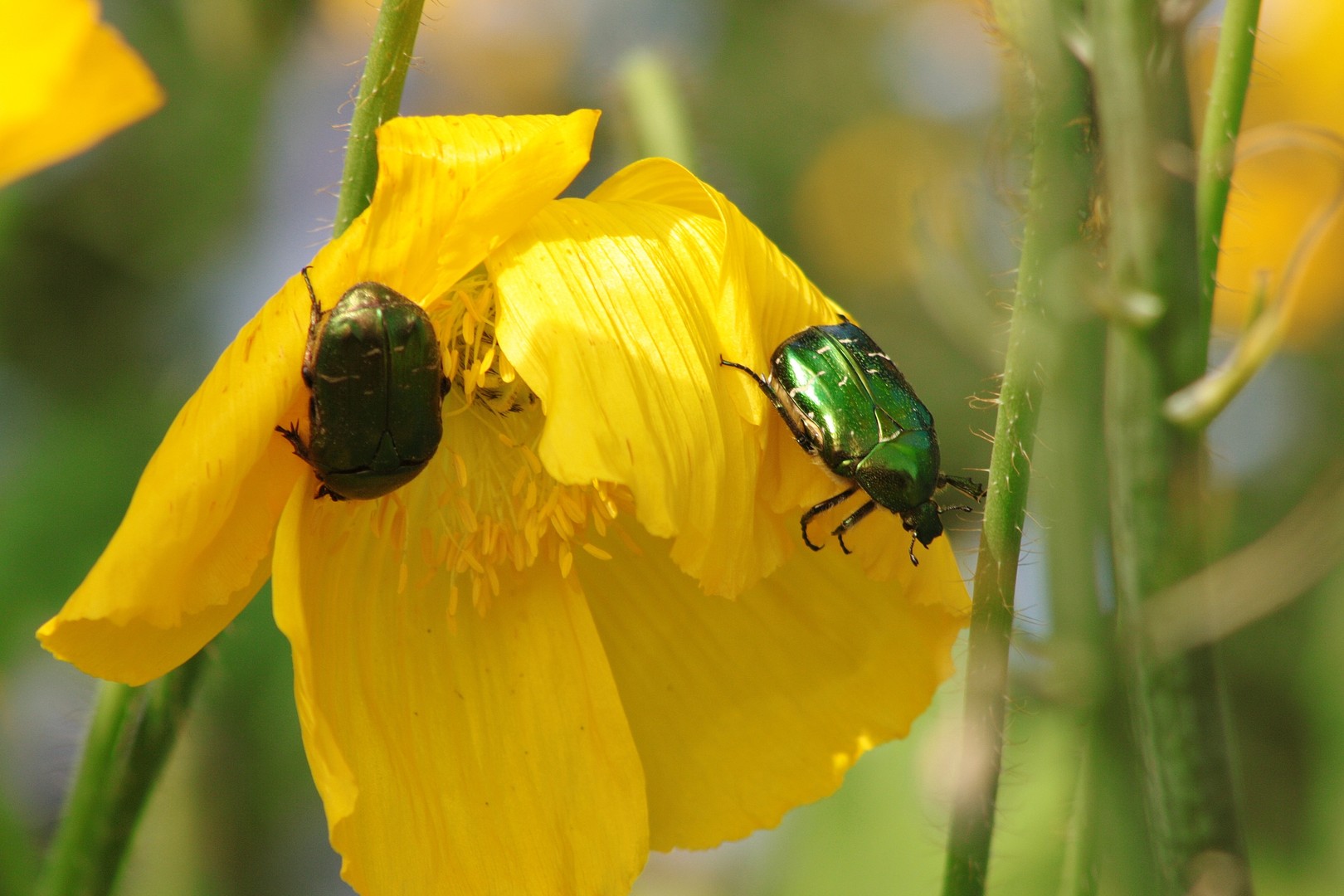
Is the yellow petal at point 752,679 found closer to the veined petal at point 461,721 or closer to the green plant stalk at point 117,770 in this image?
the veined petal at point 461,721

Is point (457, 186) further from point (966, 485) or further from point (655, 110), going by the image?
point (966, 485)

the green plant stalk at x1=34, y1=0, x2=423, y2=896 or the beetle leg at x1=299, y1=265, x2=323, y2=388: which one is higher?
the beetle leg at x1=299, y1=265, x2=323, y2=388

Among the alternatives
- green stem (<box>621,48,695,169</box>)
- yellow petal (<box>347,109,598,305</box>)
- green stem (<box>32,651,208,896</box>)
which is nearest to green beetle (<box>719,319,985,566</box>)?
yellow petal (<box>347,109,598,305</box>)

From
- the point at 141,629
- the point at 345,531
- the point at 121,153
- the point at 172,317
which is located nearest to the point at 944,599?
the point at 345,531

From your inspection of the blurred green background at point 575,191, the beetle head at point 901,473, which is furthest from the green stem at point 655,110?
the beetle head at point 901,473

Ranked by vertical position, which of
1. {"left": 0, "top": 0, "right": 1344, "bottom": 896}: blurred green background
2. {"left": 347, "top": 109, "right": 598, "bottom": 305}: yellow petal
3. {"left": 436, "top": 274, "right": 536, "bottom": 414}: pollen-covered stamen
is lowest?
{"left": 0, "top": 0, "right": 1344, "bottom": 896}: blurred green background

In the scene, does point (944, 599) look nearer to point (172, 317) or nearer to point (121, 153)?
point (172, 317)

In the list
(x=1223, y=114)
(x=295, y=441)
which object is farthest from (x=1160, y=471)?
(x=295, y=441)

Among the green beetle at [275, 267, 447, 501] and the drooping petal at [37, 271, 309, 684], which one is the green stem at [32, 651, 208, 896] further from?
the green beetle at [275, 267, 447, 501]
